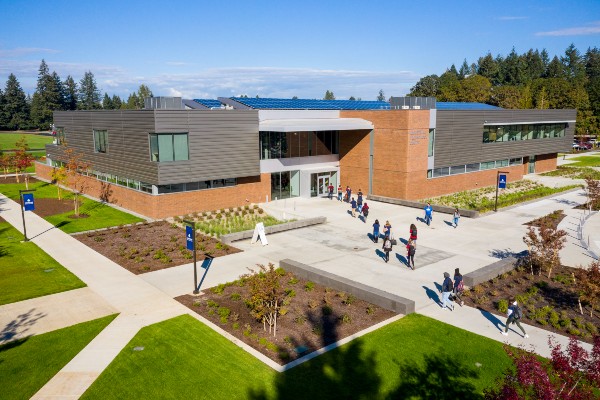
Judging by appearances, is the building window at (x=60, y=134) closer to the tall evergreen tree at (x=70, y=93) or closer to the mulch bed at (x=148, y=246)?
the mulch bed at (x=148, y=246)

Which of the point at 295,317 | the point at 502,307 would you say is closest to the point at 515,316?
the point at 502,307

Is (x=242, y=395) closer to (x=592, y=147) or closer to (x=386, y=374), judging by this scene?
(x=386, y=374)

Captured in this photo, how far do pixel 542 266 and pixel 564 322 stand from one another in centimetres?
556

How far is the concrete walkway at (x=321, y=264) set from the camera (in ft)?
47.4

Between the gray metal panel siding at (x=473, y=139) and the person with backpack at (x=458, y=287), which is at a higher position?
the gray metal panel siding at (x=473, y=139)

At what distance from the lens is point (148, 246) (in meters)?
24.8

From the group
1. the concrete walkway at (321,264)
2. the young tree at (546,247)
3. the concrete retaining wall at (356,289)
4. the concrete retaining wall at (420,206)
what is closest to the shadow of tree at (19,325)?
the concrete walkway at (321,264)

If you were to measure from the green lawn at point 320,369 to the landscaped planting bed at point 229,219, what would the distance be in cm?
1286

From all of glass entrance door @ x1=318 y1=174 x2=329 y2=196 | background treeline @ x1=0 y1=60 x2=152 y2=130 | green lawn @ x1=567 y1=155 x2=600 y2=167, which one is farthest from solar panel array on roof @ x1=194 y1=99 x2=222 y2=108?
background treeline @ x1=0 y1=60 x2=152 y2=130

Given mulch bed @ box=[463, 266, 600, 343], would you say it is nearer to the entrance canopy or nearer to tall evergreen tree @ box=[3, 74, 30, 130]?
the entrance canopy

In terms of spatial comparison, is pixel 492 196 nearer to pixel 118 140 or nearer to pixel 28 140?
pixel 118 140

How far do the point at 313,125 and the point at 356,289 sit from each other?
65.7ft

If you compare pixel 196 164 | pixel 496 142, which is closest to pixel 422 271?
pixel 196 164

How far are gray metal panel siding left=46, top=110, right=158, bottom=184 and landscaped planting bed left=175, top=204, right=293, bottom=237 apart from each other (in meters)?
3.94
